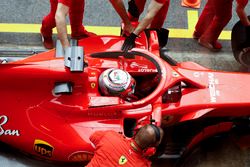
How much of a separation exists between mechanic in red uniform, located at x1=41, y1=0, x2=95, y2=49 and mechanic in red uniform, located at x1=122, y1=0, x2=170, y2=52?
55 cm

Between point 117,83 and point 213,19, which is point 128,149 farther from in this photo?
point 213,19

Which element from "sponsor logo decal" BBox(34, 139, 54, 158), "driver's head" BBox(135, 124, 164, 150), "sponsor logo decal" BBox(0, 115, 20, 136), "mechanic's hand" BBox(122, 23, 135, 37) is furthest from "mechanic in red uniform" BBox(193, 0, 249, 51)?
"sponsor logo decal" BBox(0, 115, 20, 136)

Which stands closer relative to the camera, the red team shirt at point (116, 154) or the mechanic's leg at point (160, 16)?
the red team shirt at point (116, 154)

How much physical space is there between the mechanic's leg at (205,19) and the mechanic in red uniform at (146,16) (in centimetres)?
61

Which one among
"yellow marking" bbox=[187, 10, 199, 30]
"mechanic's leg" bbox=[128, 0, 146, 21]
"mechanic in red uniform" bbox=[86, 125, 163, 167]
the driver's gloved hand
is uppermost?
"mechanic's leg" bbox=[128, 0, 146, 21]

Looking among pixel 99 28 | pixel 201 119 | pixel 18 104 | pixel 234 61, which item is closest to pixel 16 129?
pixel 18 104

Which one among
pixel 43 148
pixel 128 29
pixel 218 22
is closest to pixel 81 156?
pixel 43 148

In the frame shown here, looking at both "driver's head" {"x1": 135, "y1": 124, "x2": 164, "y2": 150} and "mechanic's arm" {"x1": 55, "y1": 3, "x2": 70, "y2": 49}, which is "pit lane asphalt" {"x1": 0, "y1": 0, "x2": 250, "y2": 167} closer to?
"mechanic's arm" {"x1": 55, "y1": 3, "x2": 70, "y2": 49}

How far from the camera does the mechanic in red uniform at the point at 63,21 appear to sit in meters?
4.27

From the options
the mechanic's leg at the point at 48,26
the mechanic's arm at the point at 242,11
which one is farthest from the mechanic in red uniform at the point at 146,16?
the mechanic's leg at the point at 48,26

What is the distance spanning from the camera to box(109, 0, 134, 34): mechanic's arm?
179 inches

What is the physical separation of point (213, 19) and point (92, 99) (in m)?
2.15

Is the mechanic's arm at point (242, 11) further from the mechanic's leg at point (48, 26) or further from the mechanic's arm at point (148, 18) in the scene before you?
the mechanic's leg at point (48, 26)

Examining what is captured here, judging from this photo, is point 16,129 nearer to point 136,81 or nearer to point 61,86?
point 61,86
